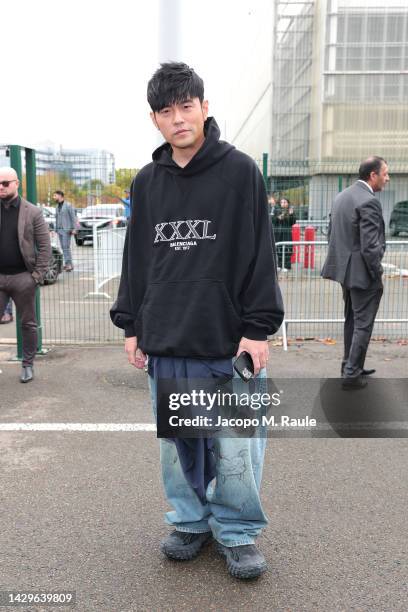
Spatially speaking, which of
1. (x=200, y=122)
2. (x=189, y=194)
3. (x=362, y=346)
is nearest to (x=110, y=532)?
(x=189, y=194)

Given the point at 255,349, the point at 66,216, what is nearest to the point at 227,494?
the point at 255,349

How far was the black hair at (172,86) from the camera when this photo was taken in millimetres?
2512

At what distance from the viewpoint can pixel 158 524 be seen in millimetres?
3283

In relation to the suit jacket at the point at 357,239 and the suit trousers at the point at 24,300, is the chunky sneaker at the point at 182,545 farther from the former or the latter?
the suit trousers at the point at 24,300

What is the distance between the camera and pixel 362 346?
5434mm

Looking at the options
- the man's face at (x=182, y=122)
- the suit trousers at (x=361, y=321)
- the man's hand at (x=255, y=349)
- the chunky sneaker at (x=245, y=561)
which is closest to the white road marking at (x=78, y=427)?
the suit trousers at (x=361, y=321)

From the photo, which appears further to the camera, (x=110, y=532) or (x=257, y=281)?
(x=110, y=532)

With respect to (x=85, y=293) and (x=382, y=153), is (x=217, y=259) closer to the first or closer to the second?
(x=85, y=293)

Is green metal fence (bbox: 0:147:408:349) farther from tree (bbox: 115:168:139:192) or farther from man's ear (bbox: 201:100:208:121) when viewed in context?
man's ear (bbox: 201:100:208:121)

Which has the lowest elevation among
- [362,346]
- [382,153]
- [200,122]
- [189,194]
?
[362,346]

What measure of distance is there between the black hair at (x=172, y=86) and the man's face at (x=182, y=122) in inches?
0.9

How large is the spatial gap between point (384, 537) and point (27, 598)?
1728 millimetres

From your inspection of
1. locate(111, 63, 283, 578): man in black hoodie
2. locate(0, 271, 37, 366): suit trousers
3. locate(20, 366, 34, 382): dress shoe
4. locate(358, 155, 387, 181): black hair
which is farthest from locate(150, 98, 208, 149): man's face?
locate(20, 366, 34, 382): dress shoe

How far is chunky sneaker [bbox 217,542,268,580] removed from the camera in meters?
2.75
